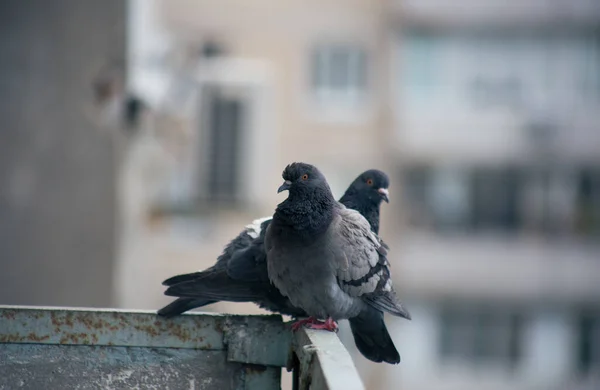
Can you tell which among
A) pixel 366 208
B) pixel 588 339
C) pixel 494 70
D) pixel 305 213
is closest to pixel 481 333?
pixel 588 339

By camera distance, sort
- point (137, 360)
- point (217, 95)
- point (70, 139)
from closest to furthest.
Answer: point (137, 360), point (70, 139), point (217, 95)

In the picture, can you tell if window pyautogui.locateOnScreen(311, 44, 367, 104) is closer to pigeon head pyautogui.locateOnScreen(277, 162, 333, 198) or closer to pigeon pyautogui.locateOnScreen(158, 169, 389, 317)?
pigeon pyautogui.locateOnScreen(158, 169, 389, 317)

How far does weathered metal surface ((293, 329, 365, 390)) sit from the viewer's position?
10.4 feet

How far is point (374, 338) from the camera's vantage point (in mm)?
5348

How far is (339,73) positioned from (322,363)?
18.5 meters

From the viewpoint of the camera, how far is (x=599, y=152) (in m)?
22.0

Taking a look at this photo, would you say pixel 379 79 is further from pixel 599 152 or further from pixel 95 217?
pixel 95 217

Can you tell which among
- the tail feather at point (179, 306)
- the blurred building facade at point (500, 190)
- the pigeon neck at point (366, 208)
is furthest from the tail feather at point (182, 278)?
the blurred building facade at point (500, 190)

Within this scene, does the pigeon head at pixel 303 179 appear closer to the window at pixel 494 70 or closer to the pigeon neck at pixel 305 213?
the pigeon neck at pixel 305 213

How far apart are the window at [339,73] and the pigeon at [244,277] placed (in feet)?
52.4

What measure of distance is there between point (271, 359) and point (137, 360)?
57 cm

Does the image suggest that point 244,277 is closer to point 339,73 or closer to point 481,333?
point 339,73

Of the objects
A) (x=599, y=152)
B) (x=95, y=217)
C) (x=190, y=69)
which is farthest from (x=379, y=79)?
(x=95, y=217)

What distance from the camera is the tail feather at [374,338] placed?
5.29 meters
